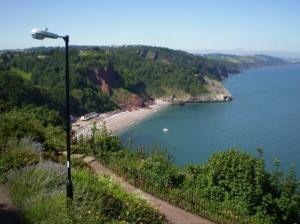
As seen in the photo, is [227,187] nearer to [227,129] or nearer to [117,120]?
[227,129]

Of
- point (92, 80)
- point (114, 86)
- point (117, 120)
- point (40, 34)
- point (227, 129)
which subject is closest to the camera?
point (40, 34)

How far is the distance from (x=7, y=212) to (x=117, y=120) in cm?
6257

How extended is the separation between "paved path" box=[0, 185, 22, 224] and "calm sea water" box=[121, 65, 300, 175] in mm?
24286

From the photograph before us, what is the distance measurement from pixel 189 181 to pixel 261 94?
95480mm

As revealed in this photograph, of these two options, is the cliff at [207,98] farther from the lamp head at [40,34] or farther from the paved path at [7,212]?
the lamp head at [40,34]

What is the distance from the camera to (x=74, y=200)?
24.3 ft

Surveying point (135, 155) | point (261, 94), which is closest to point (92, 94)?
point (261, 94)

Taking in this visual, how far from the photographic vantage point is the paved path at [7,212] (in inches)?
289

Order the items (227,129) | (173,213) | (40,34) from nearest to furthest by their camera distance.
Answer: (40,34) → (173,213) → (227,129)

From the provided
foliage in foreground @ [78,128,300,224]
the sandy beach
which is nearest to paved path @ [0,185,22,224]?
foliage in foreground @ [78,128,300,224]

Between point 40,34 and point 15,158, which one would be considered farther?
point 15,158

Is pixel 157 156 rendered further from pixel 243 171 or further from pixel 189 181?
pixel 243 171

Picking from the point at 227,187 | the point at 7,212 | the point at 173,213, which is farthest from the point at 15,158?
the point at 227,187

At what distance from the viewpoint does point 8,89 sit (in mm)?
58438
